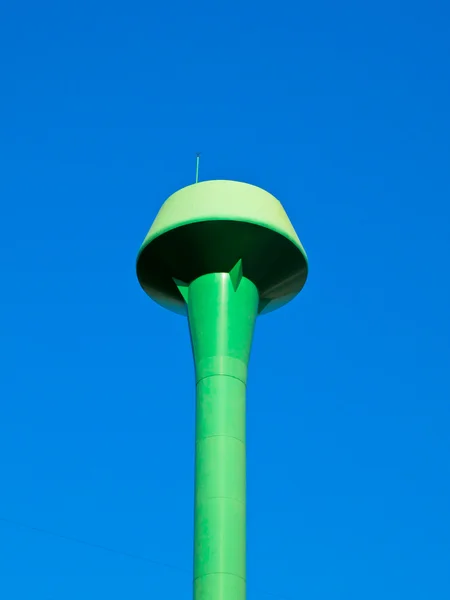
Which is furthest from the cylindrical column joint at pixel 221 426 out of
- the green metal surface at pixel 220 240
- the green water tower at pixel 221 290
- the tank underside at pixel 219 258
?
the green metal surface at pixel 220 240

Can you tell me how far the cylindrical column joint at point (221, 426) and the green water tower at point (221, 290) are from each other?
0.03 meters

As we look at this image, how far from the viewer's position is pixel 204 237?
108 feet

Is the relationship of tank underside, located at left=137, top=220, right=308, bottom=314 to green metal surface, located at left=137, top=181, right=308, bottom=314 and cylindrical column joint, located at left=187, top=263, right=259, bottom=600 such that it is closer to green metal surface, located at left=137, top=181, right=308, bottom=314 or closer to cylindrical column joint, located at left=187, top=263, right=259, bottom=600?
green metal surface, located at left=137, top=181, right=308, bottom=314

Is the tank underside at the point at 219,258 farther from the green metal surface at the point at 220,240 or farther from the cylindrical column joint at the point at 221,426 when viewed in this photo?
the cylindrical column joint at the point at 221,426

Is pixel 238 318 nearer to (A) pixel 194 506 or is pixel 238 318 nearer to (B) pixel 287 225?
(B) pixel 287 225

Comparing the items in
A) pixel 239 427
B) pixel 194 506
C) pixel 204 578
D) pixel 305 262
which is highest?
pixel 305 262

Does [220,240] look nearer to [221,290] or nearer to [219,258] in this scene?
[219,258]

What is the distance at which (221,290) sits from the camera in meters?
33.3

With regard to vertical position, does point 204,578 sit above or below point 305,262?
below

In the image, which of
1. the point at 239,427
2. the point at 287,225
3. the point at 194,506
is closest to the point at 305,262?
the point at 287,225

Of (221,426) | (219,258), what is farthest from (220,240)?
(221,426)

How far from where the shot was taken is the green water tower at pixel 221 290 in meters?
30.2

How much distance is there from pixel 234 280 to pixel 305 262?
2.47m

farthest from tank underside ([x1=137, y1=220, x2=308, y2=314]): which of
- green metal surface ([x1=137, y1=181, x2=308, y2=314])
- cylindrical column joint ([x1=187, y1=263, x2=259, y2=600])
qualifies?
cylindrical column joint ([x1=187, y1=263, x2=259, y2=600])
